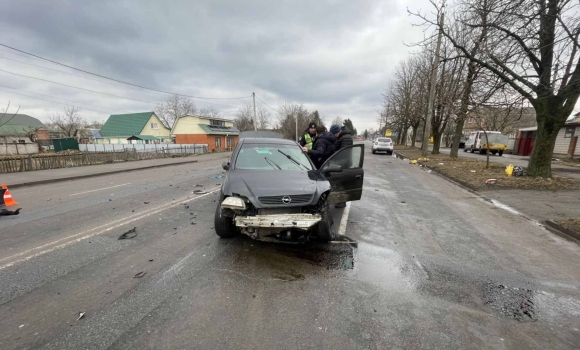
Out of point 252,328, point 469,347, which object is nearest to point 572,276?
point 469,347

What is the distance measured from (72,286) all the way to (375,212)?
5408mm

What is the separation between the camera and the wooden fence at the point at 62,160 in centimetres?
1342

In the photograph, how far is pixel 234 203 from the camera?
320cm

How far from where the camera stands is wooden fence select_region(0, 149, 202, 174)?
44.0ft

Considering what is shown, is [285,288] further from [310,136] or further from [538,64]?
[538,64]

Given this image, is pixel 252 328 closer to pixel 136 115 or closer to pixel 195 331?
pixel 195 331

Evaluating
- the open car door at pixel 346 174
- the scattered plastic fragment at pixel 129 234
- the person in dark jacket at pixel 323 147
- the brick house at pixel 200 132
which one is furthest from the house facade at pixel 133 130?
the open car door at pixel 346 174

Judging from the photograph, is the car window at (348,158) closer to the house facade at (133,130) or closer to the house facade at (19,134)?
the house facade at (19,134)

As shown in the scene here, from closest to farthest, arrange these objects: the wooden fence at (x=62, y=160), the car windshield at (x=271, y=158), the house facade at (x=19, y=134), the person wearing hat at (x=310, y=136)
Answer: the car windshield at (x=271, y=158), the person wearing hat at (x=310, y=136), the wooden fence at (x=62, y=160), the house facade at (x=19, y=134)

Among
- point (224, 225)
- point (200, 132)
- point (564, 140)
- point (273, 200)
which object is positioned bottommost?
point (224, 225)

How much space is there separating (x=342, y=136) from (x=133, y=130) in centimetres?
5046

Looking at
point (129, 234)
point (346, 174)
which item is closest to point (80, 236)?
point (129, 234)

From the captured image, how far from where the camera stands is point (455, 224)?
508 centimetres

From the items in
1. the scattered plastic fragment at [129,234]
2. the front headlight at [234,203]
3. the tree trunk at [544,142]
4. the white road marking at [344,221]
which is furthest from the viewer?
the tree trunk at [544,142]
